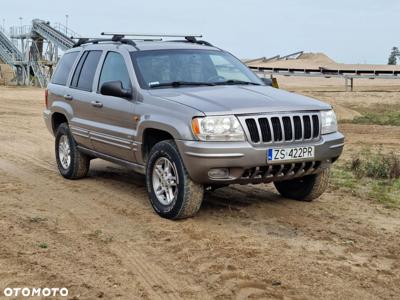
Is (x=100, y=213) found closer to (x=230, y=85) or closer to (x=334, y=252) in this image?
(x=230, y=85)

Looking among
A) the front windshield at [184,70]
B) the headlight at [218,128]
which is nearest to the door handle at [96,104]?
the front windshield at [184,70]

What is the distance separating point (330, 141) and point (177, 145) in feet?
5.42

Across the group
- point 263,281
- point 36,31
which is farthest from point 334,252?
point 36,31

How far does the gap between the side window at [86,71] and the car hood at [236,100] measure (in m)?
1.62

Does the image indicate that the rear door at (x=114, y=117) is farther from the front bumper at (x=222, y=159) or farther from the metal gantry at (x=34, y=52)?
the metal gantry at (x=34, y=52)

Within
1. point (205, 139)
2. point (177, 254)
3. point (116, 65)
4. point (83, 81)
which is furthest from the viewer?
point (83, 81)

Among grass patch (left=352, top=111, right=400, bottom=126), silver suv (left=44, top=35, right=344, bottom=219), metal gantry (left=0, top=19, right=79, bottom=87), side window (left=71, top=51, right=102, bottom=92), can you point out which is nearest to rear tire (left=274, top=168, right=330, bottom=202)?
silver suv (left=44, top=35, right=344, bottom=219)

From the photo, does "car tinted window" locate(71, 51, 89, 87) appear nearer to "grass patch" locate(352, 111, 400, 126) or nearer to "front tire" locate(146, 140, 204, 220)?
"front tire" locate(146, 140, 204, 220)

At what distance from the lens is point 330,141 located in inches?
260

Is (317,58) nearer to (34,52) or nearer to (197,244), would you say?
(34,52)

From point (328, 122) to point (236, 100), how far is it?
112 cm

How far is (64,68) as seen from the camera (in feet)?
30.1

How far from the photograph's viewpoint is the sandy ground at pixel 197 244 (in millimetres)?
4637

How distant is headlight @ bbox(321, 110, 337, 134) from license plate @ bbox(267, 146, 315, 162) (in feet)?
1.29
